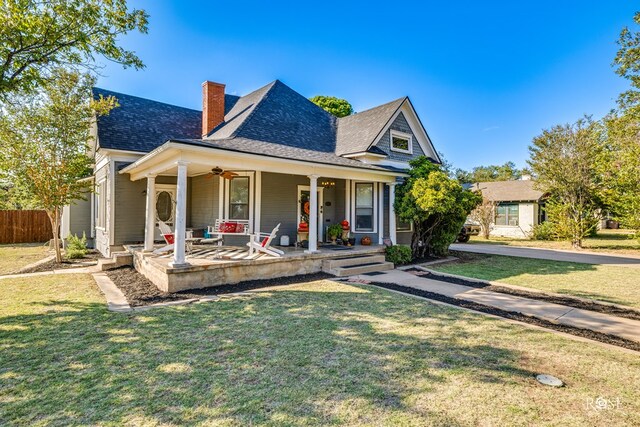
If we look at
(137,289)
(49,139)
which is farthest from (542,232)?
(49,139)

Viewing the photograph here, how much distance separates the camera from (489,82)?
1792cm

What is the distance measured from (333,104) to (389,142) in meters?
14.3

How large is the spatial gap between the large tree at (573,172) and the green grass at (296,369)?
56.9 feet

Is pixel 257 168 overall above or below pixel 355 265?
above

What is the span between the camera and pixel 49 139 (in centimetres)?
1091

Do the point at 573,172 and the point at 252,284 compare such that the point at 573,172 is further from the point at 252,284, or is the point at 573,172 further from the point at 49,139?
the point at 49,139

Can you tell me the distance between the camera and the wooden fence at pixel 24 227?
1717 centimetres

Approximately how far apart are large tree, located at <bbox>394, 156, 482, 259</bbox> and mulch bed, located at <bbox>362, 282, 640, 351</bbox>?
412cm

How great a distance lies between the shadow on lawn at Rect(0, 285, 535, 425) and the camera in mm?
2869

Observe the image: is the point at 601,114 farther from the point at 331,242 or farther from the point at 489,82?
the point at 331,242

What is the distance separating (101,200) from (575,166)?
24.6 m

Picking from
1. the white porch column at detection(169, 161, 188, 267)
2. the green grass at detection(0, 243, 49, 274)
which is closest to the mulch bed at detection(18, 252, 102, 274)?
the green grass at detection(0, 243, 49, 274)

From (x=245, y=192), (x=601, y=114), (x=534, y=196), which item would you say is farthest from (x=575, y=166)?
(x=245, y=192)

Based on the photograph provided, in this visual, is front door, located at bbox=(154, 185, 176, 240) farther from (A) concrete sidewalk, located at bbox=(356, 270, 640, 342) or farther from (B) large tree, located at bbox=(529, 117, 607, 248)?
(B) large tree, located at bbox=(529, 117, 607, 248)
